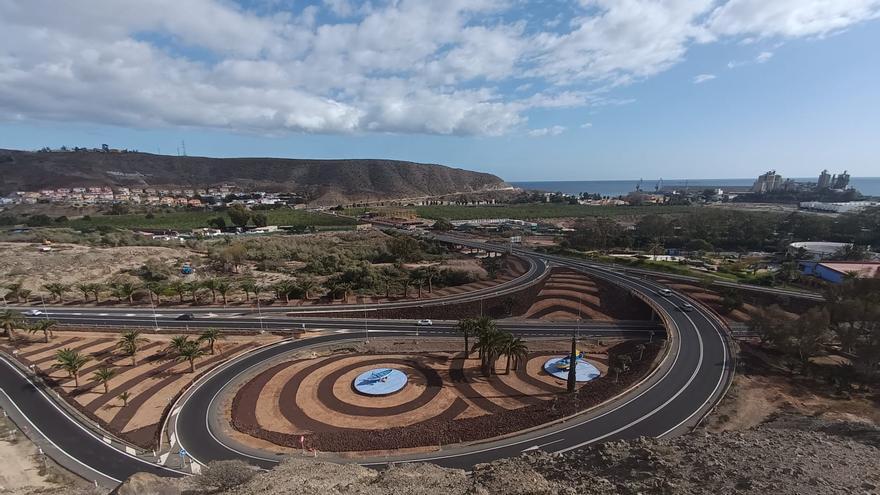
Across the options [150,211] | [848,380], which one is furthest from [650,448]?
[150,211]

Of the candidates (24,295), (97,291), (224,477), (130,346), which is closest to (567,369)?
(224,477)

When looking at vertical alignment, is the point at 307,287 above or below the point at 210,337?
above

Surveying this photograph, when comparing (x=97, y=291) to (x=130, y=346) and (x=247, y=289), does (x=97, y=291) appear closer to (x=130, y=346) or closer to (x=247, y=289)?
(x=247, y=289)

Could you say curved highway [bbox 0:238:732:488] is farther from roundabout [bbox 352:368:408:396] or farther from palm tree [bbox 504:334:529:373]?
roundabout [bbox 352:368:408:396]

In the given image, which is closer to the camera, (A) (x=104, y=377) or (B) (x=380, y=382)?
(A) (x=104, y=377)

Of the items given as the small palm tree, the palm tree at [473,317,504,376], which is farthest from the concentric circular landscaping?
the small palm tree

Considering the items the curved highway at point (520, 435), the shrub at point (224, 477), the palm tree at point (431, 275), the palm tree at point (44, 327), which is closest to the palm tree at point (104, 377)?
the curved highway at point (520, 435)
